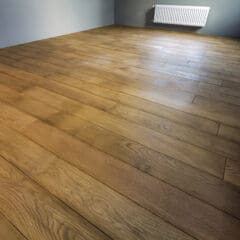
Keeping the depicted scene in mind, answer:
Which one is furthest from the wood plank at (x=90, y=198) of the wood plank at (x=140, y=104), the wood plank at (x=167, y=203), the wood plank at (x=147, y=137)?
the wood plank at (x=140, y=104)

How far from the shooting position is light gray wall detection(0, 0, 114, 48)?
301 cm

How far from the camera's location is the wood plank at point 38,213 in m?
0.81

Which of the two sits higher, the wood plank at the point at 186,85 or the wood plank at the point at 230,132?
the wood plank at the point at 186,85

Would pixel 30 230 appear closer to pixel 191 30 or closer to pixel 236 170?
pixel 236 170

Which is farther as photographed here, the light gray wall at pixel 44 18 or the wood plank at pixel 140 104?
the light gray wall at pixel 44 18

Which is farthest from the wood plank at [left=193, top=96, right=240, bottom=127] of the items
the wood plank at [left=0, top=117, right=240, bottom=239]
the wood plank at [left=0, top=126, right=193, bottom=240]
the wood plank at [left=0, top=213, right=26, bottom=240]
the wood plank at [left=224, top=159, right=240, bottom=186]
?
the wood plank at [left=0, top=213, right=26, bottom=240]

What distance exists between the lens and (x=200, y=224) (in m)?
0.84

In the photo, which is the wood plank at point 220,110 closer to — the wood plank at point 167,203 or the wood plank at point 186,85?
the wood plank at point 186,85

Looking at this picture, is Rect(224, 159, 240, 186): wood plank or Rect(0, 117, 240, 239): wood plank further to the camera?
Rect(224, 159, 240, 186): wood plank

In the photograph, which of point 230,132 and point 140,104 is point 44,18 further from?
point 230,132

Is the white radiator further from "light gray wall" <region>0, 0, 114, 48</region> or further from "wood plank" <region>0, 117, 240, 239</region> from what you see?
"wood plank" <region>0, 117, 240, 239</region>

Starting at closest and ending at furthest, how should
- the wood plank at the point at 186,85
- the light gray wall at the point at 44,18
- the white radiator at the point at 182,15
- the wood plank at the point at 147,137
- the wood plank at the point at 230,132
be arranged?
the wood plank at the point at 147,137 → the wood plank at the point at 230,132 → the wood plank at the point at 186,85 → the light gray wall at the point at 44,18 → the white radiator at the point at 182,15

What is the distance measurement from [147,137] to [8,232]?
87 cm

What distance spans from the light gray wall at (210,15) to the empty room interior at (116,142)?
1.25m
